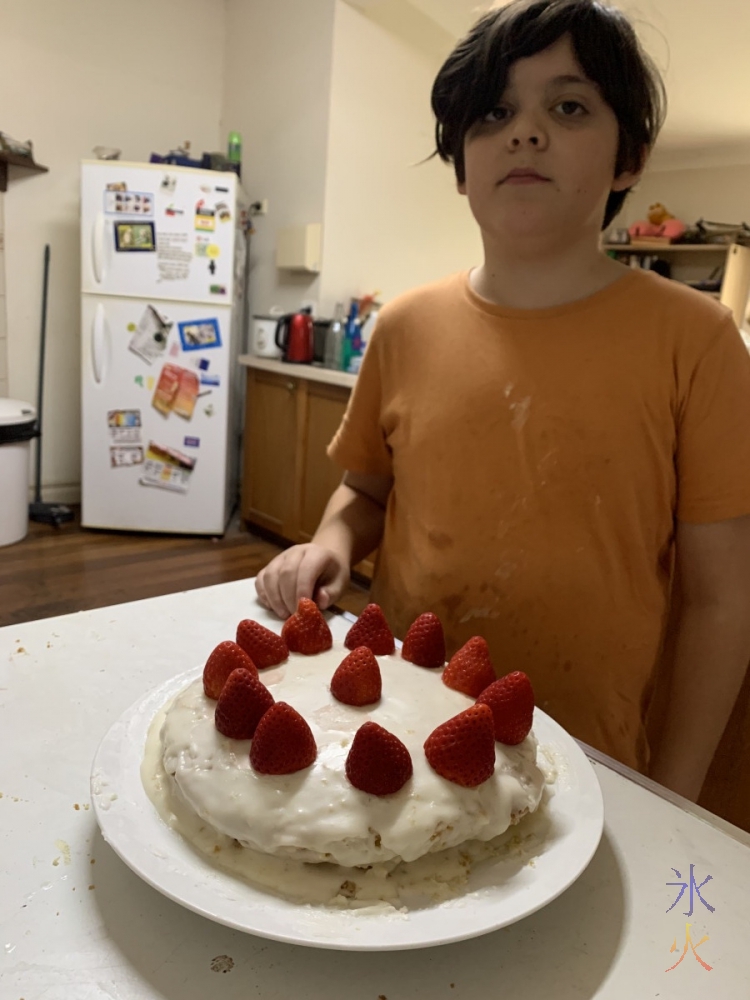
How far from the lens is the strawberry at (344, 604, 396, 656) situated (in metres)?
0.69

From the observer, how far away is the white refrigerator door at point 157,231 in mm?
3008

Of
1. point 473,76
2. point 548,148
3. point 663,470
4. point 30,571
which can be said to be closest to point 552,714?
point 663,470

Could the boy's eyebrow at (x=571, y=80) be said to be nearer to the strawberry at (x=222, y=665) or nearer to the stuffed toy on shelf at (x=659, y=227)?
the strawberry at (x=222, y=665)

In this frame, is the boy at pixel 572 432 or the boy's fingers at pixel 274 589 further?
the boy's fingers at pixel 274 589

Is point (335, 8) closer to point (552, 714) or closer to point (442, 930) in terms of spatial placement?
point (552, 714)

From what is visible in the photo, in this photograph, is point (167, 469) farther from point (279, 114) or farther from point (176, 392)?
point (279, 114)

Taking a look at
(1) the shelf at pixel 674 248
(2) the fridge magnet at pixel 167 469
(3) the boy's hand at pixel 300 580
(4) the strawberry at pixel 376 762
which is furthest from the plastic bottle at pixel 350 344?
(1) the shelf at pixel 674 248

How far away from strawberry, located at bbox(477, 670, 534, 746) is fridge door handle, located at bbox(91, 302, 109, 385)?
3025 millimetres

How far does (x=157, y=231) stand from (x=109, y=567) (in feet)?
4.81

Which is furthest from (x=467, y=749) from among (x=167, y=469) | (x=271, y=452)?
(x=167, y=469)

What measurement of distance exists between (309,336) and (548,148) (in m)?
2.41

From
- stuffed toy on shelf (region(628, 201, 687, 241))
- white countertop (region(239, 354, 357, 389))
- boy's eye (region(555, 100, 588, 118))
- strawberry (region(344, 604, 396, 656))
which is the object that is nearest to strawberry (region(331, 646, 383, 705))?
strawberry (region(344, 604, 396, 656))

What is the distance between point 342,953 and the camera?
0.46 meters

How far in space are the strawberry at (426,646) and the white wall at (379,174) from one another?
9.37ft
